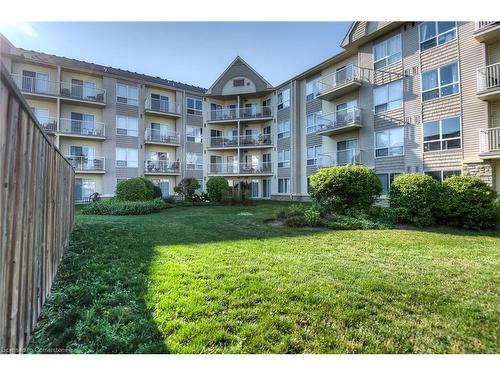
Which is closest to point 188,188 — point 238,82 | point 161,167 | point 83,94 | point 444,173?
point 161,167

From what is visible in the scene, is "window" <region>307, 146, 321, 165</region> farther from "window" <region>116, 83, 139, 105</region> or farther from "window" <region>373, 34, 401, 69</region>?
"window" <region>116, 83, 139, 105</region>

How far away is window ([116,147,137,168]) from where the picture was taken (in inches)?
858

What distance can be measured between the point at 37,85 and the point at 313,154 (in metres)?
20.2

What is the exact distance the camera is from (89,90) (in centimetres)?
2069

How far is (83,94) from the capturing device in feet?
66.9

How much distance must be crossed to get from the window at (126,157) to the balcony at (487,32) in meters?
22.4

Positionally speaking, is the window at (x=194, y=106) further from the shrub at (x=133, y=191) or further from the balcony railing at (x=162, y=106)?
the shrub at (x=133, y=191)

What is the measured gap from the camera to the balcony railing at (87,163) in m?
19.8

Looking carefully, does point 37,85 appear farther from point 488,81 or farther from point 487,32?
point 488,81

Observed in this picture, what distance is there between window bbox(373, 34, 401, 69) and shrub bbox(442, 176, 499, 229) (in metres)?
9.32

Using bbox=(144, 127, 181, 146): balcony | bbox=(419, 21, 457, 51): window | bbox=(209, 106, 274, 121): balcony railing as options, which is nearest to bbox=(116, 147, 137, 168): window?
bbox=(144, 127, 181, 146): balcony
